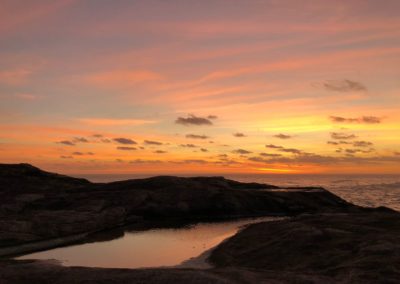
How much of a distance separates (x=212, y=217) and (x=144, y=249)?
3624cm

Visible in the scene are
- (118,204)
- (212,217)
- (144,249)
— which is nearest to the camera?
(144,249)

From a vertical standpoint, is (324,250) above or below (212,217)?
below

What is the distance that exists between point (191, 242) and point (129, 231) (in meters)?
15.0

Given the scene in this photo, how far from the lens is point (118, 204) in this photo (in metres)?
88.6

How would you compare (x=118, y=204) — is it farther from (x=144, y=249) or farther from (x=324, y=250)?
(x=324, y=250)

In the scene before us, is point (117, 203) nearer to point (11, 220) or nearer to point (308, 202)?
point (11, 220)

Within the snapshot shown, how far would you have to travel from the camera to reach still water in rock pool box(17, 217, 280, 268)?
47.2 meters

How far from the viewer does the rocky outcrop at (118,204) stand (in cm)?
6519

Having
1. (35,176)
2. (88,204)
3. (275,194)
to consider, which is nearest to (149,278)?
(88,204)

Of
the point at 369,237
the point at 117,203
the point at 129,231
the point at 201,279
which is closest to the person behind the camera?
the point at 201,279

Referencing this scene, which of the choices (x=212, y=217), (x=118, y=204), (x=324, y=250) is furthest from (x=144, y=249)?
(x=212, y=217)

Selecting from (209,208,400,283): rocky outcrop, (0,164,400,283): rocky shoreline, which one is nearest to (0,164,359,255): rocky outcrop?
(0,164,400,283): rocky shoreline

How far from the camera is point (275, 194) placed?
107m

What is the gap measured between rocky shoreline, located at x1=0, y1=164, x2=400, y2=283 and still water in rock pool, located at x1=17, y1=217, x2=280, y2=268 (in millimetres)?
4109
